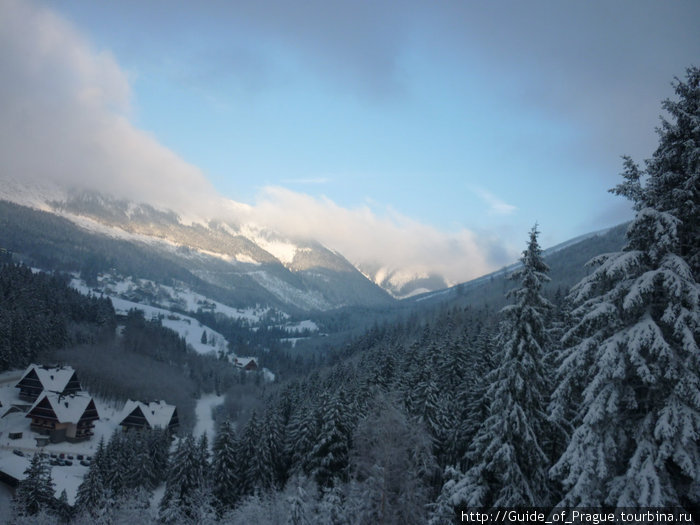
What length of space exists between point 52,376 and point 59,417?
13418 mm

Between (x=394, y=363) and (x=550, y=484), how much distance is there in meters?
37.3

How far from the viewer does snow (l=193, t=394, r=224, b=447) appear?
79.4 metres

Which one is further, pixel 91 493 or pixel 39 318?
pixel 39 318

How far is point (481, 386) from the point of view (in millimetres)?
31625

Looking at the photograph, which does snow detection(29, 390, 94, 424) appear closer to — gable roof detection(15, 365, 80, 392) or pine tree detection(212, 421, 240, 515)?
gable roof detection(15, 365, 80, 392)

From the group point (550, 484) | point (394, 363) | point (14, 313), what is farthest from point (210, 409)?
point (550, 484)

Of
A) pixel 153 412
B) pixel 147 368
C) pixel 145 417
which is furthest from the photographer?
pixel 147 368

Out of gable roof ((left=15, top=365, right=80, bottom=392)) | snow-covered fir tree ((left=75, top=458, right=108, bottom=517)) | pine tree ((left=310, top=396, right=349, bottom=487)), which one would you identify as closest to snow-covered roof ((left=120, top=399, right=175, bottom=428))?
gable roof ((left=15, top=365, right=80, bottom=392))

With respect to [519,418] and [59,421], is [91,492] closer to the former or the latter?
[59,421]

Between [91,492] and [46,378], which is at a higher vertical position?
[46,378]

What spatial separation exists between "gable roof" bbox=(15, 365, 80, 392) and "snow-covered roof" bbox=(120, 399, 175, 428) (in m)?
11.1

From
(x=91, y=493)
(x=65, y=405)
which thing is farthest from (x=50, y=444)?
(x=91, y=493)

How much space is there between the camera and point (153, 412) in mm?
75688

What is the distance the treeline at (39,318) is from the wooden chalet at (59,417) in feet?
62.9
